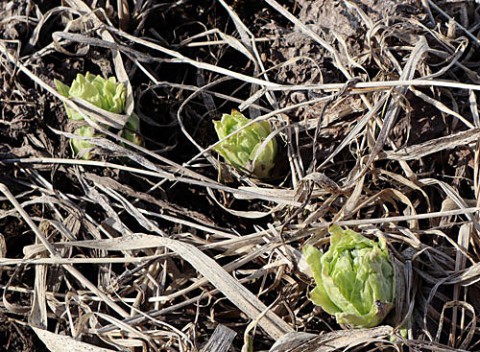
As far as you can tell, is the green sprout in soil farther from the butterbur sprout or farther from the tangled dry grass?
the butterbur sprout

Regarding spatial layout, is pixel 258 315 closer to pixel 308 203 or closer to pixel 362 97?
pixel 308 203

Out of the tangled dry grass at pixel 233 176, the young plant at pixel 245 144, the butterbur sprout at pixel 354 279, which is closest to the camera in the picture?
the butterbur sprout at pixel 354 279

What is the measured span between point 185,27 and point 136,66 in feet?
0.53

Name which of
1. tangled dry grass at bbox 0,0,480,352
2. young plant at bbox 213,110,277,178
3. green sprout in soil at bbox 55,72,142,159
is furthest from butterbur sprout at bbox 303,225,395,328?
green sprout in soil at bbox 55,72,142,159

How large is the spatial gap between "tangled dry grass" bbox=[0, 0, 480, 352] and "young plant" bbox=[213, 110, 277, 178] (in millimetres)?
36

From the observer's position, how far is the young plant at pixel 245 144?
Answer: 4.54ft

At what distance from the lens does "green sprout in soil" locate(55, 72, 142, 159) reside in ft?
4.86

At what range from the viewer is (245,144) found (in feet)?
4.57

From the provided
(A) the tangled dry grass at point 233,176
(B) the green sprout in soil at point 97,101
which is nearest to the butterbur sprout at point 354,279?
(A) the tangled dry grass at point 233,176

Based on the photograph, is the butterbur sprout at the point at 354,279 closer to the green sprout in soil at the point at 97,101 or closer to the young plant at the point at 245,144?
the young plant at the point at 245,144

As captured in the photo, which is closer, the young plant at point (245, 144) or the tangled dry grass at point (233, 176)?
the tangled dry grass at point (233, 176)

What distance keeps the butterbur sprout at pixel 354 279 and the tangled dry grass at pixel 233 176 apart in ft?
0.11

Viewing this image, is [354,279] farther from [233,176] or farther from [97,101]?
[97,101]

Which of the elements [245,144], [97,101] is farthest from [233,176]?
[97,101]
